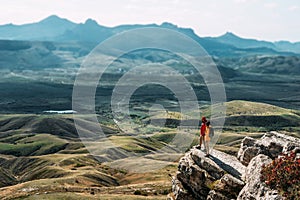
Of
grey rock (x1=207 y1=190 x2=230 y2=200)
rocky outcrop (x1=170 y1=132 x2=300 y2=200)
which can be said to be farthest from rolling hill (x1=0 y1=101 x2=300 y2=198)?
grey rock (x1=207 y1=190 x2=230 y2=200)

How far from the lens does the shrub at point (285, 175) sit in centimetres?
3353

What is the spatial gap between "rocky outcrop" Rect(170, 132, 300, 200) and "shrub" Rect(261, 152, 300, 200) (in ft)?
2.06

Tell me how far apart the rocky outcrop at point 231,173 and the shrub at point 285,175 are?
626 mm

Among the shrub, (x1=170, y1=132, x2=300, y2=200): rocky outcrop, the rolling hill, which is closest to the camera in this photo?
the shrub

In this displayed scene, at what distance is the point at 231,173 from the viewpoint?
4328 centimetres

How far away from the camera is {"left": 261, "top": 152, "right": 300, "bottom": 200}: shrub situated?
33.5 meters

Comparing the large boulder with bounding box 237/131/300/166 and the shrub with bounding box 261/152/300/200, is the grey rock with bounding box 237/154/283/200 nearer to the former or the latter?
the shrub with bounding box 261/152/300/200

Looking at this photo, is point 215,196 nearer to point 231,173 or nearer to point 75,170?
point 231,173

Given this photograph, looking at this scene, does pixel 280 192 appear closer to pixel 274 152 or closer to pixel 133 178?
pixel 274 152

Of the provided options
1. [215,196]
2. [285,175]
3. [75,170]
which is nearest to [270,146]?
[215,196]

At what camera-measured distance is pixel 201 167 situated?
4581cm

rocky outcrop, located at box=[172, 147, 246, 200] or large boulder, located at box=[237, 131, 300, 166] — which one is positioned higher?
large boulder, located at box=[237, 131, 300, 166]

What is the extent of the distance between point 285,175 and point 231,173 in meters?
9.26

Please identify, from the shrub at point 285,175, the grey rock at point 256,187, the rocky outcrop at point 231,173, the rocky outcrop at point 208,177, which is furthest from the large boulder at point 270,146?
the shrub at point 285,175
